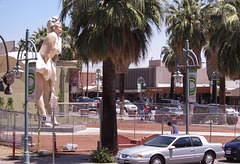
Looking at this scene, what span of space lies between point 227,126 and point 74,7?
66.5 ft

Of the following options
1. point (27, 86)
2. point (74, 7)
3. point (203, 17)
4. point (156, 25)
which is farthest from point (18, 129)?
point (203, 17)

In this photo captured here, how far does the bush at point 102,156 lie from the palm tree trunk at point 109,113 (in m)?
0.45

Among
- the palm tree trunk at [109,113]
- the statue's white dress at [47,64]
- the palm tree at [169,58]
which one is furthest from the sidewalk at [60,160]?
the palm tree at [169,58]

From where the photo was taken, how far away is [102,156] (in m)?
16.1

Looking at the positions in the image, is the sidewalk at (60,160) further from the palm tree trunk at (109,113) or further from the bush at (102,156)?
the palm tree trunk at (109,113)

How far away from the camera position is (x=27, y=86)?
49.1 ft

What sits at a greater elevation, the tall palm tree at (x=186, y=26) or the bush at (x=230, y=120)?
the tall palm tree at (x=186, y=26)

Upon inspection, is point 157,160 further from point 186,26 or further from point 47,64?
point 186,26

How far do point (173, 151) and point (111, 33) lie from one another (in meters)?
5.74

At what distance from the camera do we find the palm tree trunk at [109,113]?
16.8 metres

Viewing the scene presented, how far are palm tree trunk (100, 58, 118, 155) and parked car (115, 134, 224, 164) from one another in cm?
203

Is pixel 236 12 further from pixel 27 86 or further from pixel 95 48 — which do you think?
pixel 27 86

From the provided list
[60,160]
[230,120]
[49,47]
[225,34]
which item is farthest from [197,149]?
[225,34]

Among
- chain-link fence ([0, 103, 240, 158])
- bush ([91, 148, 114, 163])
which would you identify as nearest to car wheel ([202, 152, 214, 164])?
bush ([91, 148, 114, 163])
